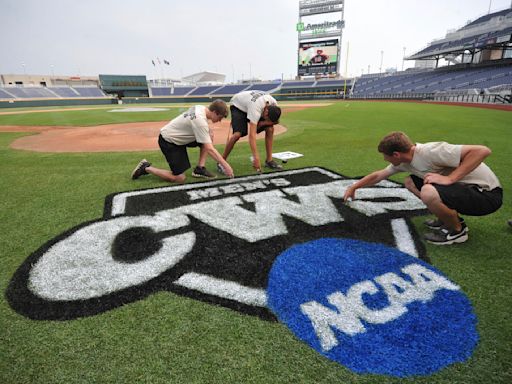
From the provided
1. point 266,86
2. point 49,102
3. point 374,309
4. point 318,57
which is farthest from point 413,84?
point 49,102

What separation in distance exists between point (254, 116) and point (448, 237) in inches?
132

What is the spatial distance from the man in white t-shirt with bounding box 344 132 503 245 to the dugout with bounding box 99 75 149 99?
7196 cm

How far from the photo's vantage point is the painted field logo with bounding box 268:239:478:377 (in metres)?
1.62

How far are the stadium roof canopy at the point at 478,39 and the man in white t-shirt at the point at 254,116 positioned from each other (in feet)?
147

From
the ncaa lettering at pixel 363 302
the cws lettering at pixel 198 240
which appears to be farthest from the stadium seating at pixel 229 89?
the ncaa lettering at pixel 363 302

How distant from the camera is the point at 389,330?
→ 1.78 meters

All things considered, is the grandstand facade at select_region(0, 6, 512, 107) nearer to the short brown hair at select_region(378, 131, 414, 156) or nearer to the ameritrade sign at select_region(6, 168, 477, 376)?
the short brown hair at select_region(378, 131, 414, 156)

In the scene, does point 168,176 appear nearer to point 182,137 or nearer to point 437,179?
point 182,137

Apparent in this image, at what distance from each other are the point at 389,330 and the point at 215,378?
1083mm

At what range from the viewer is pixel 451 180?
8.51 ft

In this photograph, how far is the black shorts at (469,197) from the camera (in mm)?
2605

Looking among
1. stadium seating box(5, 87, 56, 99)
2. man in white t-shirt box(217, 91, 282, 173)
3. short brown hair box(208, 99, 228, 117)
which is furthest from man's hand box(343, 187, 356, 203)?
stadium seating box(5, 87, 56, 99)

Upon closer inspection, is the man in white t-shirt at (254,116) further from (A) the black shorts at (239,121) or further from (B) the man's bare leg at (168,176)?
(B) the man's bare leg at (168,176)

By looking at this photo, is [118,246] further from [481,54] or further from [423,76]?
[481,54]
